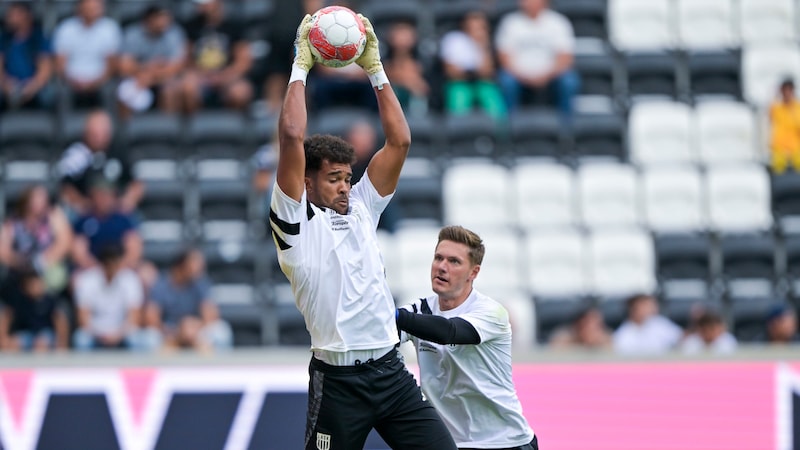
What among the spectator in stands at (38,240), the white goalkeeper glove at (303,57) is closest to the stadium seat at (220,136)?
the spectator in stands at (38,240)

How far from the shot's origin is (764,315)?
1170cm

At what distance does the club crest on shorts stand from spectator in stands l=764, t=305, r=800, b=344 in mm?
6761

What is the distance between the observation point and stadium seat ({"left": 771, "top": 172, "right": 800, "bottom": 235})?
1246cm

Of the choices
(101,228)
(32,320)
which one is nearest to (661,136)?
(101,228)

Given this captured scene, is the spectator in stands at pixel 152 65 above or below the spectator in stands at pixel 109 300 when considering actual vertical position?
above

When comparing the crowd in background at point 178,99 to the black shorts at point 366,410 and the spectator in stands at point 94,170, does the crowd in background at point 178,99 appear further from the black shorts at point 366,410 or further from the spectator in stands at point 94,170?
the black shorts at point 366,410

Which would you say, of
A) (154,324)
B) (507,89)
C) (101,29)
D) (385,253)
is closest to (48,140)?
(101,29)

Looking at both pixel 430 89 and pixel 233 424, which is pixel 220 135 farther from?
pixel 233 424

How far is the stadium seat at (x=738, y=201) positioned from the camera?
12.3m

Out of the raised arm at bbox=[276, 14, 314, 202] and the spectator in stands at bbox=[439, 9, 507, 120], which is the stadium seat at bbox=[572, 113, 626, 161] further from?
the raised arm at bbox=[276, 14, 314, 202]

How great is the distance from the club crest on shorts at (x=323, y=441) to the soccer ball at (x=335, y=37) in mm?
1755

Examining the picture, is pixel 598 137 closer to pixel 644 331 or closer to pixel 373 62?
pixel 644 331

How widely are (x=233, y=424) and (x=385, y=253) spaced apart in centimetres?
331

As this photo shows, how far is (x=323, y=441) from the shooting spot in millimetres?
5672
